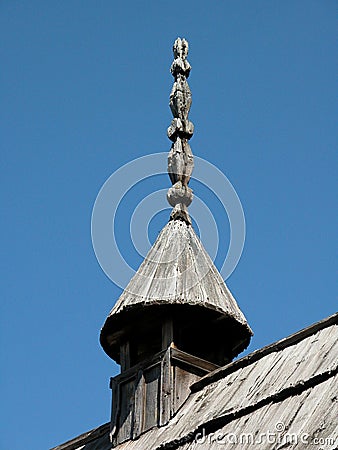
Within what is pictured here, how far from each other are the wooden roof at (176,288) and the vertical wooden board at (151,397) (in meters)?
0.68

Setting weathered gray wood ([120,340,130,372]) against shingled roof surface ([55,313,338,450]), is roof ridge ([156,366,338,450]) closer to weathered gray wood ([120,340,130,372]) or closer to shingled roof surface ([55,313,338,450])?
shingled roof surface ([55,313,338,450])

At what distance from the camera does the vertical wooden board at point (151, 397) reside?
12.3m

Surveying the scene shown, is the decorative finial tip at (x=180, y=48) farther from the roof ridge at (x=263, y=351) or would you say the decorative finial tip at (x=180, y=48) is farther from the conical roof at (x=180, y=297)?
A: the roof ridge at (x=263, y=351)

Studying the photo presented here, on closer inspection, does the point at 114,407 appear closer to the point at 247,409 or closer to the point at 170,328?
the point at 170,328

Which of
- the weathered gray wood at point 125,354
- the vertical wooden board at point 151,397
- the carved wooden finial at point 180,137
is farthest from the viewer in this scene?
the carved wooden finial at point 180,137

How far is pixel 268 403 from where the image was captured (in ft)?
34.0

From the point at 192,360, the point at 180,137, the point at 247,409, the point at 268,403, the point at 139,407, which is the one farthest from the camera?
the point at 180,137

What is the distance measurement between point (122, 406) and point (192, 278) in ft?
5.07

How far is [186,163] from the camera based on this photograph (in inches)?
562

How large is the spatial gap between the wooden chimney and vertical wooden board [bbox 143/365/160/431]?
10mm

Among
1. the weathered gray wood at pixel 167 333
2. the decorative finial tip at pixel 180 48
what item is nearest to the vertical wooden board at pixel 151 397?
the weathered gray wood at pixel 167 333

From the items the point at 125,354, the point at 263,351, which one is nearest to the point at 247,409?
the point at 263,351

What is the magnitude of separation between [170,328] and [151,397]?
0.78 metres

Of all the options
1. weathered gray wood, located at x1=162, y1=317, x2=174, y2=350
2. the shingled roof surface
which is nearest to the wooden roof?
weathered gray wood, located at x1=162, y1=317, x2=174, y2=350
